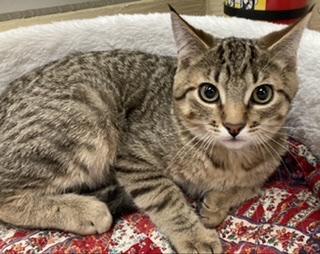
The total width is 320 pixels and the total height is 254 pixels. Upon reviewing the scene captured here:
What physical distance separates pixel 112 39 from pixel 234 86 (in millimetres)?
791

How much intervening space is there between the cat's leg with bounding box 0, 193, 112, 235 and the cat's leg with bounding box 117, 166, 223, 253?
0.10 metres

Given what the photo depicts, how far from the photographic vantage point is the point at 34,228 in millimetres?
1421

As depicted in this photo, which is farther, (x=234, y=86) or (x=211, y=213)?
(x=211, y=213)

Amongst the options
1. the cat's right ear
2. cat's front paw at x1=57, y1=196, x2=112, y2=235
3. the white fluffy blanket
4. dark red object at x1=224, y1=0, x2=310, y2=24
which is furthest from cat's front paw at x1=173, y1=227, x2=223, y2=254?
dark red object at x1=224, y1=0, x2=310, y2=24

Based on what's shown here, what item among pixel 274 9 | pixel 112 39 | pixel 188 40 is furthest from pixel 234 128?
pixel 274 9

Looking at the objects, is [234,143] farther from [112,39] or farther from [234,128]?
[112,39]

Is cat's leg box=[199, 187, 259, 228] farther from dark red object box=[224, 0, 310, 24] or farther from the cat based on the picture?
dark red object box=[224, 0, 310, 24]

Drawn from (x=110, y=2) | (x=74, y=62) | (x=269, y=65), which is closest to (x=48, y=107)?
(x=74, y=62)

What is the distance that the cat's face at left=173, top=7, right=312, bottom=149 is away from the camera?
4.07ft

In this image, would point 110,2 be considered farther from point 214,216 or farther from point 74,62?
point 214,216

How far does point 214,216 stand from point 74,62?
25.0 inches

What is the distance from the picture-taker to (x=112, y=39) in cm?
192

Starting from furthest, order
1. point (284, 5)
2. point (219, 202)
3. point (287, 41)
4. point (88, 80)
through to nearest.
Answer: point (284, 5)
point (88, 80)
point (219, 202)
point (287, 41)

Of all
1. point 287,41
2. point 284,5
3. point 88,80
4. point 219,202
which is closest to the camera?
point 287,41
